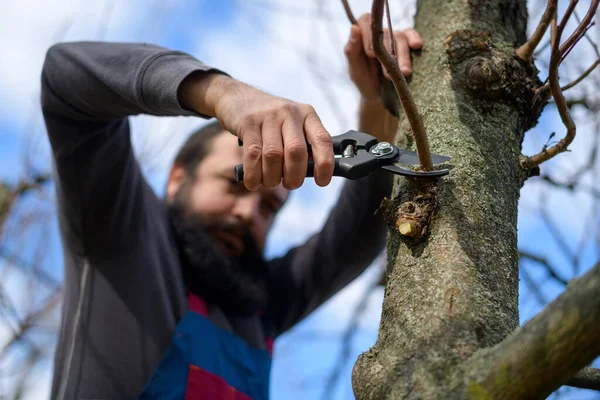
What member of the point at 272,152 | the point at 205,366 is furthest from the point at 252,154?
the point at 205,366

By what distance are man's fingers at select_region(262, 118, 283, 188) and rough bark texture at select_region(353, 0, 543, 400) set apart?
0.25m

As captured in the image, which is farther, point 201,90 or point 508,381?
point 201,90

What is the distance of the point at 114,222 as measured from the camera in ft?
6.76

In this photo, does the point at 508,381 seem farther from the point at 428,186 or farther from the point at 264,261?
the point at 264,261

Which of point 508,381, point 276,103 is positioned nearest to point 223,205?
point 276,103

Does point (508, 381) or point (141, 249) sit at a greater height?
point (141, 249)

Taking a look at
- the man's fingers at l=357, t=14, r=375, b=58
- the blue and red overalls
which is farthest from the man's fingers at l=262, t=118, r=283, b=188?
the blue and red overalls

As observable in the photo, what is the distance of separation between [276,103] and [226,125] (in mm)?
124

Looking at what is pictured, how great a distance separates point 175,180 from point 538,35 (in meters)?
2.00

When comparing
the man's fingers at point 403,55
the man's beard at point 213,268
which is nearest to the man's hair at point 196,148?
the man's beard at point 213,268

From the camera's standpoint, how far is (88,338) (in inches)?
73.1

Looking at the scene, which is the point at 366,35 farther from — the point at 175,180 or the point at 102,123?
the point at 175,180

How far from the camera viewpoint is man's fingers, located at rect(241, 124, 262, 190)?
1006 mm

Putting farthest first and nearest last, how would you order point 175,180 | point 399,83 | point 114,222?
1. point 175,180
2. point 114,222
3. point 399,83
